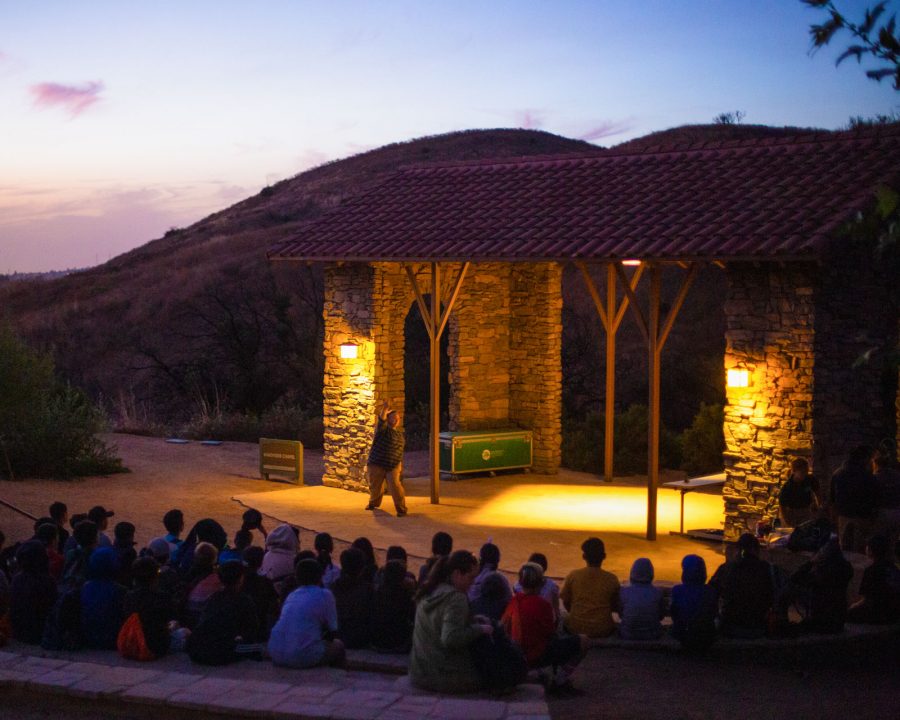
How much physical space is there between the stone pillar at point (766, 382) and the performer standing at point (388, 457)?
13.4 ft

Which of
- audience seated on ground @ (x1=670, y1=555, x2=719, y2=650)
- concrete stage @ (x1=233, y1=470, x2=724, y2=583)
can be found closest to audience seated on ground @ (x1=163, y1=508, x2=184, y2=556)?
concrete stage @ (x1=233, y1=470, x2=724, y2=583)

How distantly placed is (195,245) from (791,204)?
44728 mm

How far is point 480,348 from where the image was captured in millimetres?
17672

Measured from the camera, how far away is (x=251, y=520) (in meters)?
9.55

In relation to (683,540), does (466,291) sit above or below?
above

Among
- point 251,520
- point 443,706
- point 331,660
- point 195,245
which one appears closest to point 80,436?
point 251,520

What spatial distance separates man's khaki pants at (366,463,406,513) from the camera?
14.4m

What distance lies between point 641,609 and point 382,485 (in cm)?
675

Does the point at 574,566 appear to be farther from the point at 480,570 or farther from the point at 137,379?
the point at 137,379

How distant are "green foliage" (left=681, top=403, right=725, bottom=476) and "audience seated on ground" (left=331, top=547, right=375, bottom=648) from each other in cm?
1118

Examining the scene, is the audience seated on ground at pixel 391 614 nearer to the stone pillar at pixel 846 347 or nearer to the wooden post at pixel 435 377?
the stone pillar at pixel 846 347

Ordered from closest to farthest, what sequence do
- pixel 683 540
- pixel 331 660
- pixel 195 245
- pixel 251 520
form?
pixel 331 660
pixel 251 520
pixel 683 540
pixel 195 245

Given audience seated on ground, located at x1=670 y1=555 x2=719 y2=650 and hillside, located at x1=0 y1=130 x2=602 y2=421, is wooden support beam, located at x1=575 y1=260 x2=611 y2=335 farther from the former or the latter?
audience seated on ground, located at x1=670 y1=555 x2=719 y2=650

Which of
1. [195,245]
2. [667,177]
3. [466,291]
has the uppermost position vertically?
[195,245]
